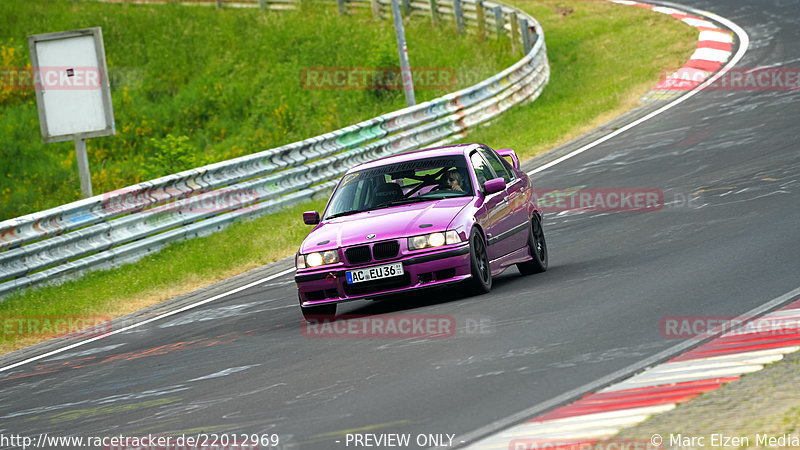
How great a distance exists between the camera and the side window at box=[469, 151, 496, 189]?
38.6ft

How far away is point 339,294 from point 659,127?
1131 centimetres

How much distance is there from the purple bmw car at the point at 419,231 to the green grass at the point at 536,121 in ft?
12.7

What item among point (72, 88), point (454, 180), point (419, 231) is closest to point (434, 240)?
point (419, 231)

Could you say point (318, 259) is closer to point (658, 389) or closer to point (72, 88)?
point (658, 389)

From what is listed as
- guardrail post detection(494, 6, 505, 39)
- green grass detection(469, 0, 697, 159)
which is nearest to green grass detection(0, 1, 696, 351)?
green grass detection(469, 0, 697, 159)

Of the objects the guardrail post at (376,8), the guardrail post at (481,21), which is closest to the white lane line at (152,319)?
the guardrail post at (481,21)

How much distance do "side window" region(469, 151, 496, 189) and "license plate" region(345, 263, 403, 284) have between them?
1.79 metres

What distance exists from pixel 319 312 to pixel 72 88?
9.18 meters

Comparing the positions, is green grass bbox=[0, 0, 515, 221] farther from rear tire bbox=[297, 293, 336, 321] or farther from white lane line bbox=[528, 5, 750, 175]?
rear tire bbox=[297, 293, 336, 321]

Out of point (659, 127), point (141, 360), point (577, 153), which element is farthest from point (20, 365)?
point (659, 127)

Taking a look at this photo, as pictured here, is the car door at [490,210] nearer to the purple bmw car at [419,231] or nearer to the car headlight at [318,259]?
the purple bmw car at [419,231]

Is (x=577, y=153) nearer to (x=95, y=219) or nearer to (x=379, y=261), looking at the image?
(x=95, y=219)

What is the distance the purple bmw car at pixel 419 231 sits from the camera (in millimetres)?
10258

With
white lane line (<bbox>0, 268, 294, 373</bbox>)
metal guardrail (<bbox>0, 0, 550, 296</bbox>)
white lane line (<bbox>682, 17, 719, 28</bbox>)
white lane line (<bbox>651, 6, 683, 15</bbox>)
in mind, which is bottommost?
white lane line (<bbox>0, 268, 294, 373</bbox>)
